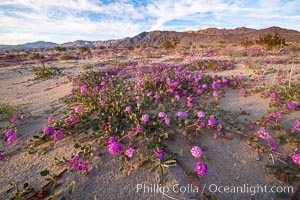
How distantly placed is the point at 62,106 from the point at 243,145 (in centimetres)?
419

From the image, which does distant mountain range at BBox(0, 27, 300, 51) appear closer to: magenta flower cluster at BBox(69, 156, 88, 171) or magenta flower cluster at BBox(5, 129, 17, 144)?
magenta flower cluster at BBox(5, 129, 17, 144)

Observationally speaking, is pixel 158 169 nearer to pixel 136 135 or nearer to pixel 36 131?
pixel 136 135

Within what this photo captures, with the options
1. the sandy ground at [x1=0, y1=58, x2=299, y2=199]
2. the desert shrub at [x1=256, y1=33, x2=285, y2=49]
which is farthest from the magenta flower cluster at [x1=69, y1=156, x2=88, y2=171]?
the desert shrub at [x1=256, y1=33, x2=285, y2=49]

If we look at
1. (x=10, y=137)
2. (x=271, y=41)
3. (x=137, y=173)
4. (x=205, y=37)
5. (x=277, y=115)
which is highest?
(x=205, y=37)

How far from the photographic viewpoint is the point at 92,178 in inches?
82.5

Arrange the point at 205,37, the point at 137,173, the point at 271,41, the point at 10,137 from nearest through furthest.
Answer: the point at 137,173
the point at 10,137
the point at 271,41
the point at 205,37

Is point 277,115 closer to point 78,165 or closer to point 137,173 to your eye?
point 137,173

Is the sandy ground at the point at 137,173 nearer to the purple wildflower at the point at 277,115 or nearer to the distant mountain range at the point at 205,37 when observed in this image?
the purple wildflower at the point at 277,115

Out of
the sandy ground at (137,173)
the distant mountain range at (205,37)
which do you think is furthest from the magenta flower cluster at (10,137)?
the distant mountain range at (205,37)

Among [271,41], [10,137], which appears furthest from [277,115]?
[271,41]

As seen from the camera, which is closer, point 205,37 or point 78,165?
point 78,165

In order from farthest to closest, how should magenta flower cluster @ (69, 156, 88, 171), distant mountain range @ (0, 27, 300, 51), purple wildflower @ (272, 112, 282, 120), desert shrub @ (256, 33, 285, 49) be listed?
distant mountain range @ (0, 27, 300, 51) < desert shrub @ (256, 33, 285, 49) < purple wildflower @ (272, 112, 282, 120) < magenta flower cluster @ (69, 156, 88, 171)

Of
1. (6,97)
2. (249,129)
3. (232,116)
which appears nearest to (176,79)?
(232,116)

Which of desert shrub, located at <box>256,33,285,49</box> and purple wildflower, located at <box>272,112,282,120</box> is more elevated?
desert shrub, located at <box>256,33,285,49</box>
